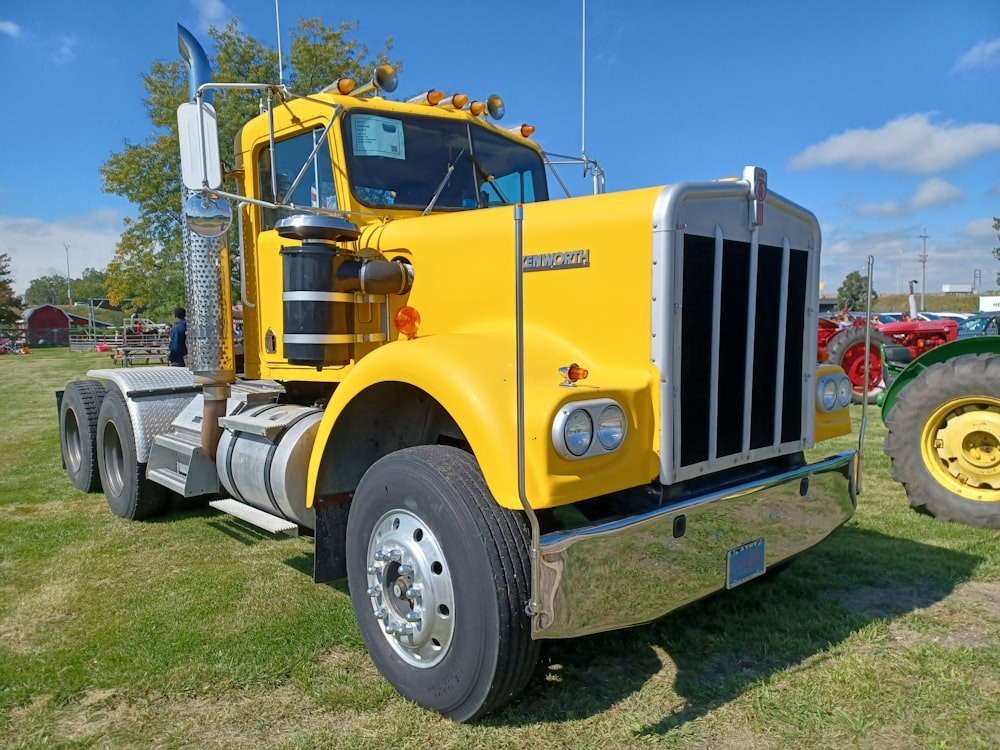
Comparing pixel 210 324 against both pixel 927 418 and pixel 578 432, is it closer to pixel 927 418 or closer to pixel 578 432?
pixel 578 432

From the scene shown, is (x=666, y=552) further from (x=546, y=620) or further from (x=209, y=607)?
(x=209, y=607)

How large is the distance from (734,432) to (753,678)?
1.05m

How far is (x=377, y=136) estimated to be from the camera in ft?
14.3

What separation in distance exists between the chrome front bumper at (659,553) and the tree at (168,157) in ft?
46.2

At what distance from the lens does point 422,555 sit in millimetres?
3018

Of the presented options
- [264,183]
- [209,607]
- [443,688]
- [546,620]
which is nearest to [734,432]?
[546,620]

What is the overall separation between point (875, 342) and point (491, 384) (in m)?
11.3

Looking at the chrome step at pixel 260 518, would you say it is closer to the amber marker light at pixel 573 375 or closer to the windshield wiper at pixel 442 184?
the windshield wiper at pixel 442 184

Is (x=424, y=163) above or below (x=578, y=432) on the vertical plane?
above

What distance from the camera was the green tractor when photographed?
5484 mm

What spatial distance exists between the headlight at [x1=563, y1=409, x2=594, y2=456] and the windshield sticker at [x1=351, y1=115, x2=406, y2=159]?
2.41m

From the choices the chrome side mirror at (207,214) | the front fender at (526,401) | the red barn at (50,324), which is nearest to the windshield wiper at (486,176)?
the chrome side mirror at (207,214)

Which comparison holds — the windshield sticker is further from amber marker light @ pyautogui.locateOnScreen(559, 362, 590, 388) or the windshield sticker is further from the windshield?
amber marker light @ pyautogui.locateOnScreen(559, 362, 590, 388)

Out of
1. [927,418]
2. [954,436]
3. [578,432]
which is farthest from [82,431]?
[954,436]
